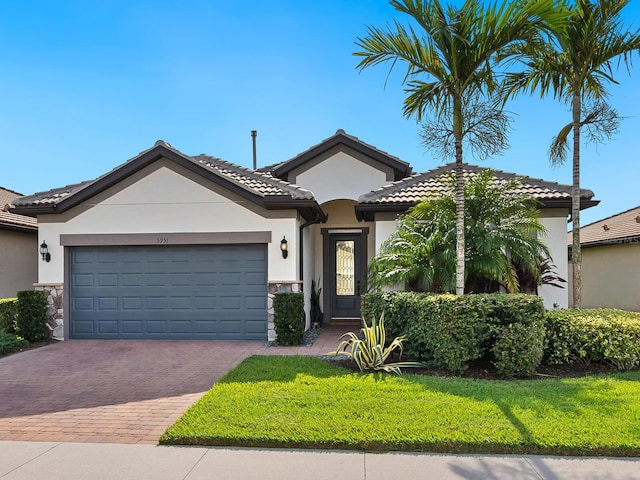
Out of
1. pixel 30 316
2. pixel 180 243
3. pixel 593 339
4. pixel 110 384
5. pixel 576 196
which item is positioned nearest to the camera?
pixel 110 384

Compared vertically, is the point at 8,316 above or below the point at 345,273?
below

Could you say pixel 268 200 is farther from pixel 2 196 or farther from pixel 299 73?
pixel 2 196

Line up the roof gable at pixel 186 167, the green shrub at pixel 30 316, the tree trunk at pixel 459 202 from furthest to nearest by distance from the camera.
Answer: the green shrub at pixel 30 316 → the roof gable at pixel 186 167 → the tree trunk at pixel 459 202

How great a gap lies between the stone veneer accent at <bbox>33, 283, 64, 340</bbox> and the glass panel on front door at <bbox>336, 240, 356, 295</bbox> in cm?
790

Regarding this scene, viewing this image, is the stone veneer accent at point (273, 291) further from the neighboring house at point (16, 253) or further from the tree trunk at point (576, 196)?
the neighboring house at point (16, 253)

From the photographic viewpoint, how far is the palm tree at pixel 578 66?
25.9ft

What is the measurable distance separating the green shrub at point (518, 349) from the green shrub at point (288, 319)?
4.36m

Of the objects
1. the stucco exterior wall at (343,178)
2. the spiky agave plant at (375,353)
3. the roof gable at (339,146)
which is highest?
the roof gable at (339,146)

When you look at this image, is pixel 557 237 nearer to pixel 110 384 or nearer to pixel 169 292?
pixel 169 292

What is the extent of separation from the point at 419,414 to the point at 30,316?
9779 millimetres

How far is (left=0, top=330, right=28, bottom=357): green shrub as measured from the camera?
8862 mm

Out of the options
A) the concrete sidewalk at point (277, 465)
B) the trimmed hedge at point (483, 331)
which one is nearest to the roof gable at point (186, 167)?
the trimmed hedge at point (483, 331)

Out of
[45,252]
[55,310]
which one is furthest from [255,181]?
[55,310]

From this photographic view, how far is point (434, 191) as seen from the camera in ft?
34.2
